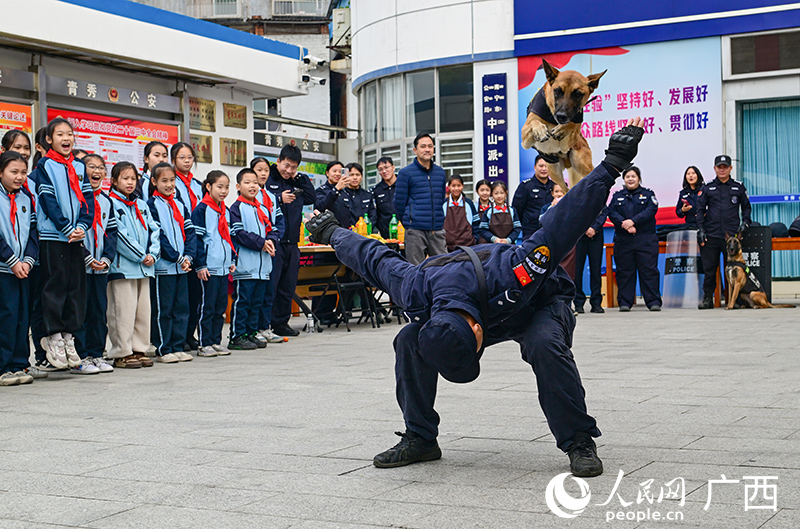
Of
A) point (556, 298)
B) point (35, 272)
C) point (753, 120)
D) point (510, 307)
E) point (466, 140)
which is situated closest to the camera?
point (510, 307)

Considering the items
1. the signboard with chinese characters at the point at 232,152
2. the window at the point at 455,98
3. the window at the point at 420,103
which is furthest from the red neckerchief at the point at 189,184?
the window at the point at 420,103

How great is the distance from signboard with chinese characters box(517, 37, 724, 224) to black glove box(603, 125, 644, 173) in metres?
13.4

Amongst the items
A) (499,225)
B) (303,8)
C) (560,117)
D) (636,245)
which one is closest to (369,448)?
(560,117)

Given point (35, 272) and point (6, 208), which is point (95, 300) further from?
point (6, 208)

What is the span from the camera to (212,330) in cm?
936

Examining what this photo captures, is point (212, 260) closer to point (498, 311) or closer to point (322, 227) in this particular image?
point (322, 227)

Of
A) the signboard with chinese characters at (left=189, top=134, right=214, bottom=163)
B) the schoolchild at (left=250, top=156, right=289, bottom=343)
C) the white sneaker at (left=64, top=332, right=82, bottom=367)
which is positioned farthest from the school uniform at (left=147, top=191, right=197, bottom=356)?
the signboard with chinese characters at (left=189, top=134, right=214, bottom=163)

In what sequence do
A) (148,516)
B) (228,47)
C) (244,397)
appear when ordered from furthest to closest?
(228,47) → (244,397) → (148,516)

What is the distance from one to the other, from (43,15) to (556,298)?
10585 millimetres

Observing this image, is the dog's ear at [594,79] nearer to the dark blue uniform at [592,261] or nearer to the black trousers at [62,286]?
the black trousers at [62,286]

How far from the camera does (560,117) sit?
3.23 metres

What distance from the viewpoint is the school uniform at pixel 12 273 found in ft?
22.9

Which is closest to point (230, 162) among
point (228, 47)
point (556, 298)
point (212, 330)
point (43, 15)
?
point (228, 47)

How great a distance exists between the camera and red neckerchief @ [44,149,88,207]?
7.58m
